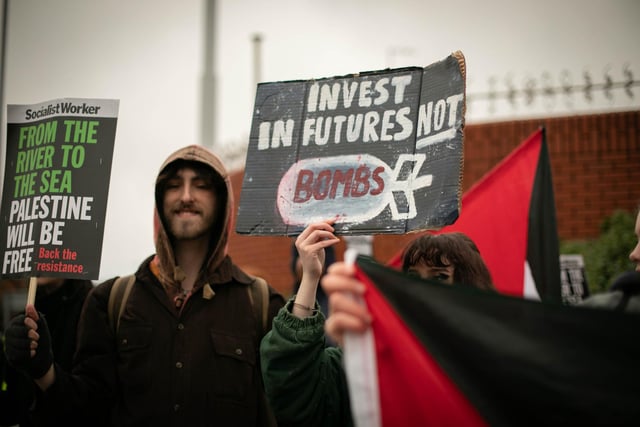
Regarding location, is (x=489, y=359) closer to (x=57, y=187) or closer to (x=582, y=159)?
(x=57, y=187)

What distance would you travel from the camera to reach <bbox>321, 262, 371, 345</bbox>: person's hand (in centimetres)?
162

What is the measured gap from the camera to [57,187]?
2627 mm

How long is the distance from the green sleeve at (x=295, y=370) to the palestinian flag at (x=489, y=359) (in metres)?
0.46

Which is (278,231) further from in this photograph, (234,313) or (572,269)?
(572,269)

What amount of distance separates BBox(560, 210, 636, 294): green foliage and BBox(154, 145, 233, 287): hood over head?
190 inches

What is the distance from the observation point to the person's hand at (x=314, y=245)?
2.13 m

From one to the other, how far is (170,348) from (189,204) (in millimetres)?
683

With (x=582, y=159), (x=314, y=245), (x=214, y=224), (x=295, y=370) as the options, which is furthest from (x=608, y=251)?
(x=295, y=370)

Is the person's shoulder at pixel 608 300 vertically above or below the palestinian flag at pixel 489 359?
above

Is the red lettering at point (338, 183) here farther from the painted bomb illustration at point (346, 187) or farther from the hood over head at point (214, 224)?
the hood over head at point (214, 224)

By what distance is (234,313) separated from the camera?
103 inches

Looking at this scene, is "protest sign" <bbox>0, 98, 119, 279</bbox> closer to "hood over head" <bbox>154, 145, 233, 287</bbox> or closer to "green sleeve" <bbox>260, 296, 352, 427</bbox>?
"hood over head" <bbox>154, 145, 233, 287</bbox>

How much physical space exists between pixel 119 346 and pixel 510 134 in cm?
649

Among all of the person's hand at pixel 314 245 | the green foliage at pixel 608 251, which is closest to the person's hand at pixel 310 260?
the person's hand at pixel 314 245
